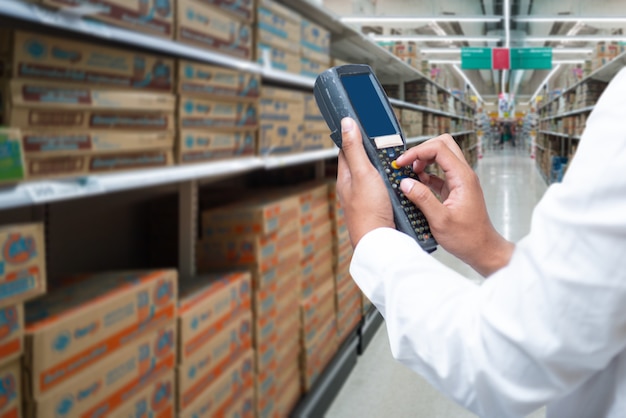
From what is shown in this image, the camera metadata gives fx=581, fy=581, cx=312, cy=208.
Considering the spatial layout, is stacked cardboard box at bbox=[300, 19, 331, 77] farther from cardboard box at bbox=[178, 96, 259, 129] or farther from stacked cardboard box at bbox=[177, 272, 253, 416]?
stacked cardboard box at bbox=[177, 272, 253, 416]

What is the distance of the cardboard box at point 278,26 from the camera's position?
1943mm

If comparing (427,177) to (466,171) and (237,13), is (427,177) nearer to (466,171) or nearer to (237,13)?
(466,171)

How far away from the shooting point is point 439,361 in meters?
0.47

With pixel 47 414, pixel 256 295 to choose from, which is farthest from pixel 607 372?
pixel 256 295

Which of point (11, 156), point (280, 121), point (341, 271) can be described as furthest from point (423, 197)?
point (341, 271)

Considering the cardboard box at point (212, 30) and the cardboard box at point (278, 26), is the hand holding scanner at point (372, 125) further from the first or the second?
the cardboard box at point (278, 26)

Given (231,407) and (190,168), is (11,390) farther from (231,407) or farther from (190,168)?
(231,407)

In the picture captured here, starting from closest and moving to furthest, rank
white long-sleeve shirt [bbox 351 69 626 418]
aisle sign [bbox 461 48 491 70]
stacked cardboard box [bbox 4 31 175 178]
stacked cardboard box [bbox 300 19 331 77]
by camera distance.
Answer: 1. white long-sleeve shirt [bbox 351 69 626 418]
2. stacked cardboard box [bbox 4 31 175 178]
3. stacked cardboard box [bbox 300 19 331 77]
4. aisle sign [bbox 461 48 491 70]

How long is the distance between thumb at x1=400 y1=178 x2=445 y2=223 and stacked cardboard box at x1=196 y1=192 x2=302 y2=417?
135 cm

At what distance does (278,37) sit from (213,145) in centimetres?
60

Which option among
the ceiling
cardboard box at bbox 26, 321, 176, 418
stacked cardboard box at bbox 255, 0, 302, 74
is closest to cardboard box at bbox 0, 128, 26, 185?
cardboard box at bbox 26, 321, 176, 418

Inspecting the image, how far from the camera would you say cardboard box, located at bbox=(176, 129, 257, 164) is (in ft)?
5.04

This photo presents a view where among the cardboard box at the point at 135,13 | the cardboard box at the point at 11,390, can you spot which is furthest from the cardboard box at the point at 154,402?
the cardboard box at the point at 135,13

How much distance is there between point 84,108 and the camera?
1150 mm
